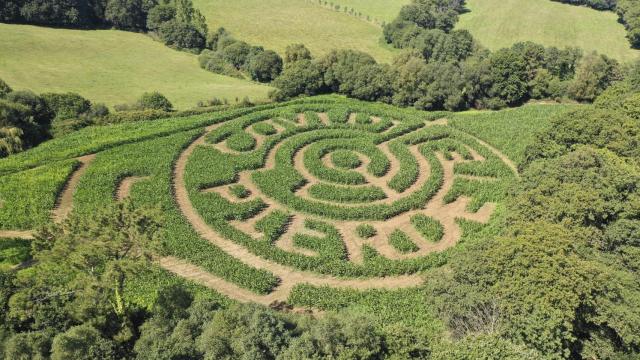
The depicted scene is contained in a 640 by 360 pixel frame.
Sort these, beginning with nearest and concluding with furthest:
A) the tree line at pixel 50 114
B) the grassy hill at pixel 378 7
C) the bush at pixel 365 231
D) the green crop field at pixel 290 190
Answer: the green crop field at pixel 290 190, the bush at pixel 365 231, the tree line at pixel 50 114, the grassy hill at pixel 378 7

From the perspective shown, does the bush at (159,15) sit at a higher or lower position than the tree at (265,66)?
higher

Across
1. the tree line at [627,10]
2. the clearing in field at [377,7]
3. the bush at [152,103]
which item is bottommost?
the bush at [152,103]

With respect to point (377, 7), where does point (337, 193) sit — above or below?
below

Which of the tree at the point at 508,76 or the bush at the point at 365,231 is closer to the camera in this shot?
the bush at the point at 365,231

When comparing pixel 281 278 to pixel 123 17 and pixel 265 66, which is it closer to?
pixel 265 66

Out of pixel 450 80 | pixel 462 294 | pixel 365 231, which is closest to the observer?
pixel 462 294

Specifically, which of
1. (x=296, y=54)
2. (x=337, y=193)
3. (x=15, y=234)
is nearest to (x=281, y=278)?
(x=337, y=193)

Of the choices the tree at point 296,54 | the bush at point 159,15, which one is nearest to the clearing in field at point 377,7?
the tree at point 296,54

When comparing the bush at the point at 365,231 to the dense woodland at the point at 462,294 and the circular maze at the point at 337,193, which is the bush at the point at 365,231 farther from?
the dense woodland at the point at 462,294

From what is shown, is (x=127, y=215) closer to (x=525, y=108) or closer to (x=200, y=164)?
(x=200, y=164)
